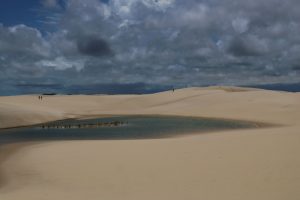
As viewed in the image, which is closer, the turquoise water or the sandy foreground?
the sandy foreground

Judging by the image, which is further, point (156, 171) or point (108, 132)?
point (108, 132)

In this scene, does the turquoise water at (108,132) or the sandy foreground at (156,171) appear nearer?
the sandy foreground at (156,171)

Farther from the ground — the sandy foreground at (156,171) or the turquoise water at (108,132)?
the turquoise water at (108,132)

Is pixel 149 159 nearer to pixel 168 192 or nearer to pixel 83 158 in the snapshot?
pixel 83 158

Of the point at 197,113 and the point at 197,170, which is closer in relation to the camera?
the point at 197,170

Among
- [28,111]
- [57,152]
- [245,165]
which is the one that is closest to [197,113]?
[28,111]

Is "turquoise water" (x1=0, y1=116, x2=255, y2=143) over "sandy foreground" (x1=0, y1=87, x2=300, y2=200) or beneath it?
over

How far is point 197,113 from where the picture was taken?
53.7 metres

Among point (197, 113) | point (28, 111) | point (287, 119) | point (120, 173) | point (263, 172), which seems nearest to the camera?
point (263, 172)

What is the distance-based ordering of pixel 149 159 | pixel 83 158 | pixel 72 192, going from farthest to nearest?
pixel 83 158
pixel 149 159
pixel 72 192

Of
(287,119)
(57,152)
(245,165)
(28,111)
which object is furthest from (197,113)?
(245,165)

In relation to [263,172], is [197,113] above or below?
above

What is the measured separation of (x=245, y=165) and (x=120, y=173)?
4271mm

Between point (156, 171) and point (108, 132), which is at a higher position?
point (108, 132)
